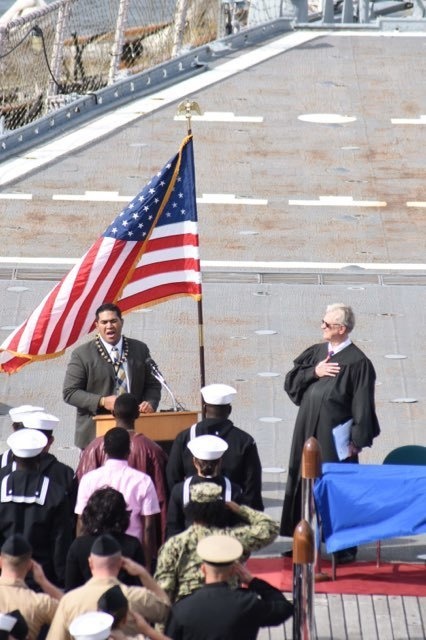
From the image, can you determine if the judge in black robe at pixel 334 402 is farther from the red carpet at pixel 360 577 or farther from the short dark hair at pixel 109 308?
the short dark hair at pixel 109 308

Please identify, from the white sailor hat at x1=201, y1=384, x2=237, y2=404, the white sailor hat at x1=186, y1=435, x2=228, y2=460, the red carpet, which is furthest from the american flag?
the white sailor hat at x1=186, y1=435, x2=228, y2=460

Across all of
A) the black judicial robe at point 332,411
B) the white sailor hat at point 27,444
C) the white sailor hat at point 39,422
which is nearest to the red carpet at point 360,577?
the black judicial robe at point 332,411

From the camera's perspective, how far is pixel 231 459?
29.8 ft

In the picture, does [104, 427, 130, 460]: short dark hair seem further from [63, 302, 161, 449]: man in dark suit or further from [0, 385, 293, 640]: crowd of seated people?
[63, 302, 161, 449]: man in dark suit

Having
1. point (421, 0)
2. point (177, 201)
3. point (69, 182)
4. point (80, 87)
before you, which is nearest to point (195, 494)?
point (177, 201)

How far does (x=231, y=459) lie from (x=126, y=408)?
663 mm

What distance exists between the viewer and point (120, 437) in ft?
28.0

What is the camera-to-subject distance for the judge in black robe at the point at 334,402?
9.76 meters

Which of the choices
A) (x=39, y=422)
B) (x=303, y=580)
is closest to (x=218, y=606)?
(x=303, y=580)

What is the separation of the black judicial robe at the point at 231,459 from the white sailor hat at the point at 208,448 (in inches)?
25.3

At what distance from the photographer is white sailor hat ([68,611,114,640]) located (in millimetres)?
6297

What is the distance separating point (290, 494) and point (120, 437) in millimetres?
1717

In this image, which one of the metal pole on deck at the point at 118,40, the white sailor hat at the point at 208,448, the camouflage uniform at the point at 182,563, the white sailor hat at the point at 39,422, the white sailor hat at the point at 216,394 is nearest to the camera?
the camouflage uniform at the point at 182,563

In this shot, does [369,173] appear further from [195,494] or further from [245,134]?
[195,494]
